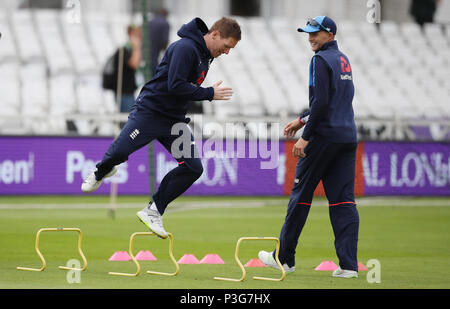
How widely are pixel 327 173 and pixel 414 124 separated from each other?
14819mm

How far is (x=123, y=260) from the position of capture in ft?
34.2

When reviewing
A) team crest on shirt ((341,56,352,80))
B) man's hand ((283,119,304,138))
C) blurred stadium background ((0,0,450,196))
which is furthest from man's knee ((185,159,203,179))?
blurred stadium background ((0,0,450,196))

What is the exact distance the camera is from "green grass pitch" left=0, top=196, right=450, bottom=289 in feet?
28.1

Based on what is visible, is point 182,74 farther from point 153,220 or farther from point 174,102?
point 153,220

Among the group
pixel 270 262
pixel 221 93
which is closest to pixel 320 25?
pixel 221 93

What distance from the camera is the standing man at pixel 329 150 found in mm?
8992

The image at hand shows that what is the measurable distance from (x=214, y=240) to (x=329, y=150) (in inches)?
178

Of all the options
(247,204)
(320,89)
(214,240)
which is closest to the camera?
(320,89)

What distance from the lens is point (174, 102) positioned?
370 inches

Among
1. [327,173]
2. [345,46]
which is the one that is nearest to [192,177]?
[327,173]

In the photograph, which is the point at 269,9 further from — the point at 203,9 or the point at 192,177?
the point at 192,177

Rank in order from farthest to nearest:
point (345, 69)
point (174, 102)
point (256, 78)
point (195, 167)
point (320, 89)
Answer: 1. point (256, 78)
2. point (195, 167)
3. point (174, 102)
4. point (345, 69)
5. point (320, 89)

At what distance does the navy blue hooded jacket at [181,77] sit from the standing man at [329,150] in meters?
0.99

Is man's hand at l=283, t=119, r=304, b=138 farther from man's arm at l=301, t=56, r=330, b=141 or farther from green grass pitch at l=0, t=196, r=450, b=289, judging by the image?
green grass pitch at l=0, t=196, r=450, b=289
